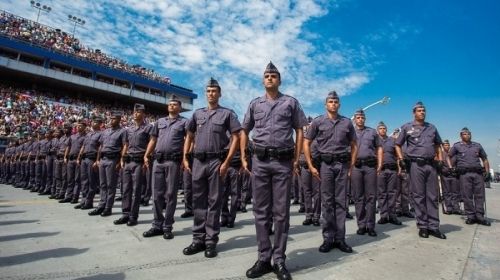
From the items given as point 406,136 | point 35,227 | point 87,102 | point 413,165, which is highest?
point 87,102

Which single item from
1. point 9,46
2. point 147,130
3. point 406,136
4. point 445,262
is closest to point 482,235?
point 406,136

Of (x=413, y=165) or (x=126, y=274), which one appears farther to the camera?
(x=413, y=165)

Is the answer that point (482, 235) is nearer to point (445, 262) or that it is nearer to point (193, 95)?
point (445, 262)

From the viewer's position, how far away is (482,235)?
19.3ft

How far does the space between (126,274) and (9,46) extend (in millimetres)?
39796

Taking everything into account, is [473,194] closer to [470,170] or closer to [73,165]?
[470,170]

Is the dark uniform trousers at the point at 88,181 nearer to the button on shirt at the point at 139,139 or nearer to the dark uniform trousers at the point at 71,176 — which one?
the dark uniform trousers at the point at 71,176

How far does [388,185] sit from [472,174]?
2.23 metres

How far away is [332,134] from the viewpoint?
197 inches

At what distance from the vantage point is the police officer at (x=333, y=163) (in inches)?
176

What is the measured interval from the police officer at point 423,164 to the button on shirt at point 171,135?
4.17 metres

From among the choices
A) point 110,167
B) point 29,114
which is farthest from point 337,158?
point 29,114

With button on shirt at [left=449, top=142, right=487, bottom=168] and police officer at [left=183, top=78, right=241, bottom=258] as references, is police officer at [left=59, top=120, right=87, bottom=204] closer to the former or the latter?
police officer at [left=183, top=78, right=241, bottom=258]

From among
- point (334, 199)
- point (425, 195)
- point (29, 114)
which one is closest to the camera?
point (334, 199)
